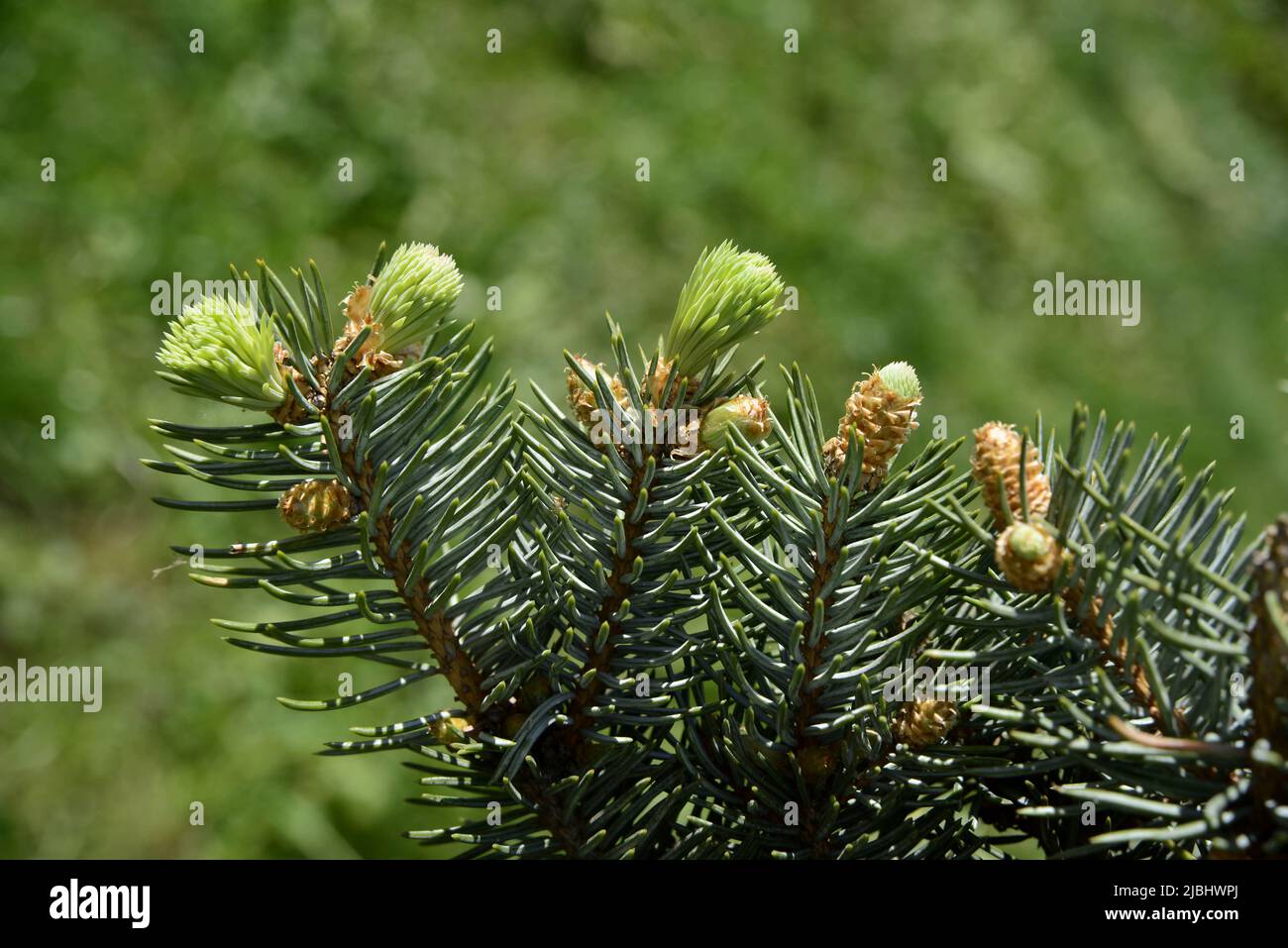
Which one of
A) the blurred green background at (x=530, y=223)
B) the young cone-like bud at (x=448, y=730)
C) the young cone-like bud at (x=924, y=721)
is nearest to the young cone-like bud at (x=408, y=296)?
the young cone-like bud at (x=448, y=730)

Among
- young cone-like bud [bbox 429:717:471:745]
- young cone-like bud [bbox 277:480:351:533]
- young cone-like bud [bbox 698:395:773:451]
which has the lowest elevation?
young cone-like bud [bbox 429:717:471:745]

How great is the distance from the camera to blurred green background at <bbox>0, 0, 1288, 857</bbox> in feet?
5.75

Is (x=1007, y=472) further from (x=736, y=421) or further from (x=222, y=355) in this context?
(x=222, y=355)

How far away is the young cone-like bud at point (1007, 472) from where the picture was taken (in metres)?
0.50

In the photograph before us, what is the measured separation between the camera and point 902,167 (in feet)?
8.51

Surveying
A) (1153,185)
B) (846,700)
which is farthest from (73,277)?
(1153,185)

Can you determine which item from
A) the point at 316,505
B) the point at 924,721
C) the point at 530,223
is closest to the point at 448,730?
the point at 316,505

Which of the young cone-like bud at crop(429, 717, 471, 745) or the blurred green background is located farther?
the blurred green background

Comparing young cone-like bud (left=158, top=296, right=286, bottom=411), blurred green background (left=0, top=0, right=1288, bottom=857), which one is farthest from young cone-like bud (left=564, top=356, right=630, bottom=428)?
blurred green background (left=0, top=0, right=1288, bottom=857)

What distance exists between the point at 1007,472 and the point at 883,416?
62 mm

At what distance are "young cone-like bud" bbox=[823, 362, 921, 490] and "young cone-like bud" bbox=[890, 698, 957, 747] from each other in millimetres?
107

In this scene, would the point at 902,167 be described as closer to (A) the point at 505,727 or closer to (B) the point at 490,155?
(B) the point at 490,155

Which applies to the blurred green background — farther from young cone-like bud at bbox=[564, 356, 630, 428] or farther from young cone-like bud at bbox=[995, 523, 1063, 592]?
young cone-like bud at bbox=[995, 523, 1063, 592]

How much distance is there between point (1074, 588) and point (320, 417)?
33cm
